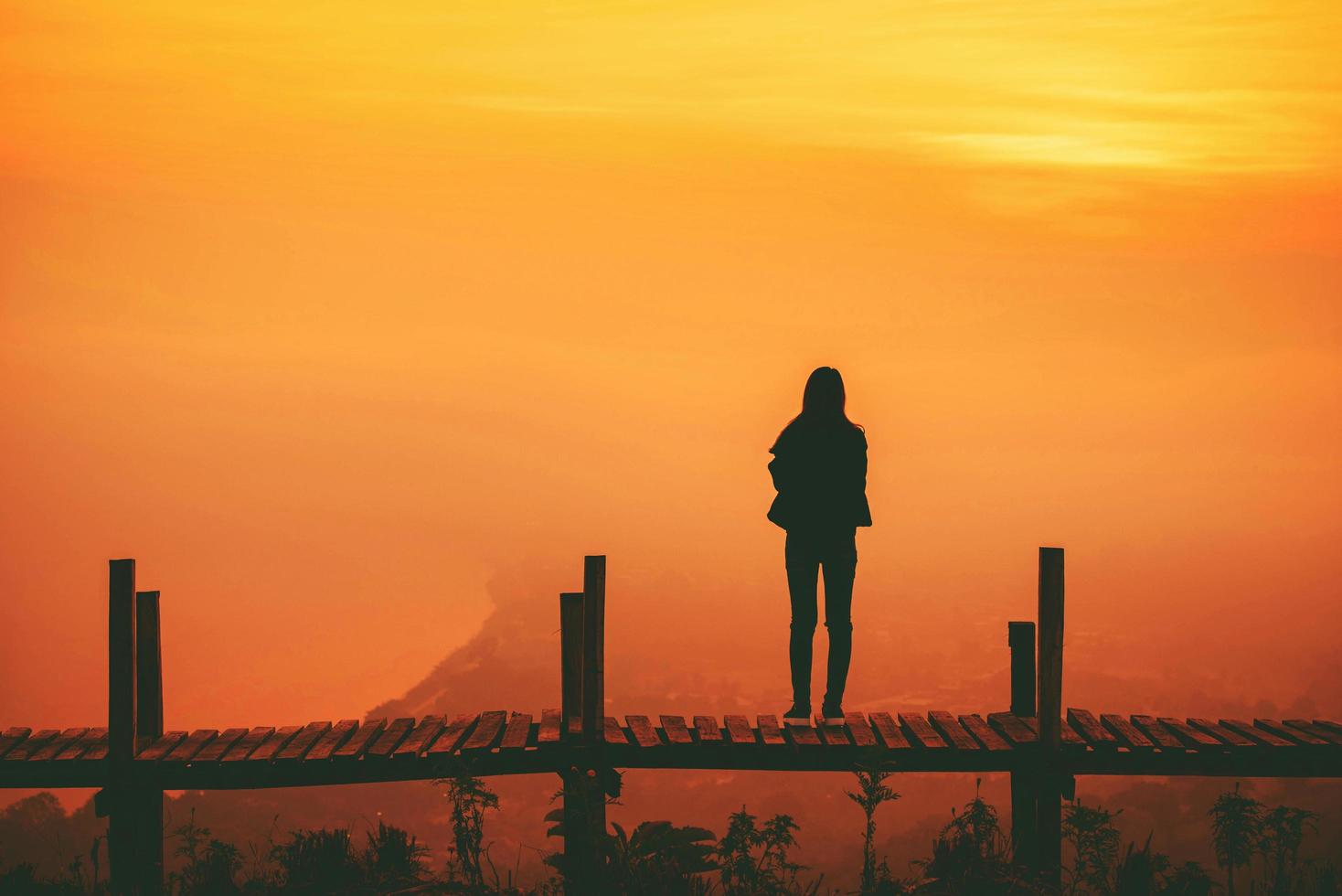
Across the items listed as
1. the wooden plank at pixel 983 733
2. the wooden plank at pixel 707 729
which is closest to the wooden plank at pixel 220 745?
the wooden plank at pixel 707 729

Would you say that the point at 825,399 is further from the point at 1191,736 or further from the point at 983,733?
the point at 1191,736

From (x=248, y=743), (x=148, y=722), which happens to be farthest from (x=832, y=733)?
(x=148, y=722)

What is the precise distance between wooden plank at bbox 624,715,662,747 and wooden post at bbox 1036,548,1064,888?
284 cm

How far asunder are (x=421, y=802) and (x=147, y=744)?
112406 mm

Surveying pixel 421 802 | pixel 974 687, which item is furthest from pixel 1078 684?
pixel 421 802

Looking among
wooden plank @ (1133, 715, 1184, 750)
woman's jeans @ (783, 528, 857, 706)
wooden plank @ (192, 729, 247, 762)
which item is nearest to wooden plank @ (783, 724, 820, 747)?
woman's jeans @ (783, 528, 857, 706)

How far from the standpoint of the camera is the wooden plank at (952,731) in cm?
993

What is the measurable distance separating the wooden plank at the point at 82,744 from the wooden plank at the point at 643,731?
4.02m

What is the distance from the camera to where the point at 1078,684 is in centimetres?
11344

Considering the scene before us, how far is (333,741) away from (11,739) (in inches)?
101

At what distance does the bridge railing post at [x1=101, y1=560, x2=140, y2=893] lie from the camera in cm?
974

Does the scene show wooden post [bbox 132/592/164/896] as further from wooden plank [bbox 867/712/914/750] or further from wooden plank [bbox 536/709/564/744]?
wooden plank [bbox 867/712/914/750]

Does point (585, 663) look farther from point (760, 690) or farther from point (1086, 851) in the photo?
point (760, 690)

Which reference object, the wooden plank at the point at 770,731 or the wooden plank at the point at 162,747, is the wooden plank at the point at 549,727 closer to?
the wooden plank at the point at 770,731
